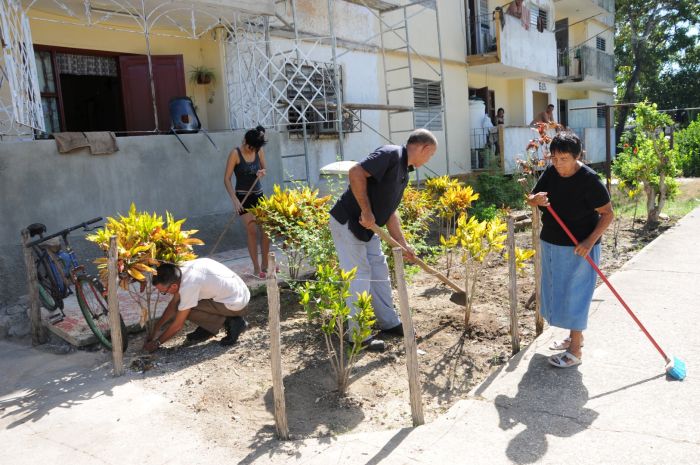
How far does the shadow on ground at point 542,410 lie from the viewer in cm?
301

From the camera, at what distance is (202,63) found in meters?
9.09

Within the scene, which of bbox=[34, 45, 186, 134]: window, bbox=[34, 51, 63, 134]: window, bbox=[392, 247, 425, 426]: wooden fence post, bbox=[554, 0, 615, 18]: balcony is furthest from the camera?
bbox=[554, 0, 615, 18]: balcony

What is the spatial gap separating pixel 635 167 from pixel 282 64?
19.8 feet

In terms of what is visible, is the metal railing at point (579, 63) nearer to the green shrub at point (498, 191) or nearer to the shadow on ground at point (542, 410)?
the green shrub at point (498, 191)

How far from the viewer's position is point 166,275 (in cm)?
430

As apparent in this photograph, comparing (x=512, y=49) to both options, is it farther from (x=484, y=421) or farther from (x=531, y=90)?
(x=484, y=421)

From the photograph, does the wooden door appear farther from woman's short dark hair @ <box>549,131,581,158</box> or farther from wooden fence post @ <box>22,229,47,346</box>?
woman's short dark hair @ <box>549,131,581,158</box>

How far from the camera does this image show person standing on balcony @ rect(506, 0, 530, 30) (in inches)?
581

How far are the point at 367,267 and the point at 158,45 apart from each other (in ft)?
19.9

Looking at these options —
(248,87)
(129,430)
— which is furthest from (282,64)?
(129,430)

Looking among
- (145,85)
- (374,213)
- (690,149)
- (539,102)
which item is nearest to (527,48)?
(539,102)

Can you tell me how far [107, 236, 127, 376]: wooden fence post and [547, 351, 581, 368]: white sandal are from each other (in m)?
3.08

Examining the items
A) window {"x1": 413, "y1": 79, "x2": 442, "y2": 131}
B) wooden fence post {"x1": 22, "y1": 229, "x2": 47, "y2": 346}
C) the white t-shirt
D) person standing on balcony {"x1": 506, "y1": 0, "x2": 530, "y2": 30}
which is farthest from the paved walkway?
person standing on balcony {"x1": 506, "y1": 0, "x2": 530, "y2": 30}

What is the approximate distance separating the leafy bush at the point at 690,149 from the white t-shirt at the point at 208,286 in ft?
62.2
